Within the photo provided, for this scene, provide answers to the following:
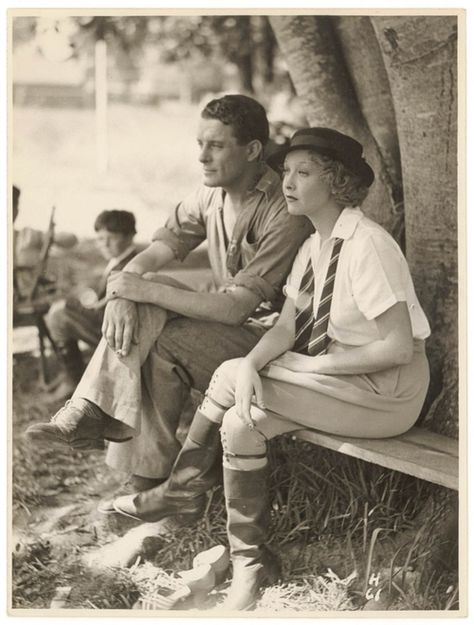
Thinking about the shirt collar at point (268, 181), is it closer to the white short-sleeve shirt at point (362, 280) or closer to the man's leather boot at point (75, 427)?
the white short-sleeve shirt at point (362, 280)

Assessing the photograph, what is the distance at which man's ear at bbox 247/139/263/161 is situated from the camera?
4.63 meters

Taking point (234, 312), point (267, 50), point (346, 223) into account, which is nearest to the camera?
point (346, 223)

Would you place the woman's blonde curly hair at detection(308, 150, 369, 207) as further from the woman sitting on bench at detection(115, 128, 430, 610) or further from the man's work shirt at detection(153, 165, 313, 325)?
the man's work shirt at detection(153, 165, 313, 325)

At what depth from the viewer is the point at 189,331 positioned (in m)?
4.52

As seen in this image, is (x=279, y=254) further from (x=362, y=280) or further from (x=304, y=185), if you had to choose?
(x=362, y=280)

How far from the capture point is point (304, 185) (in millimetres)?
4434

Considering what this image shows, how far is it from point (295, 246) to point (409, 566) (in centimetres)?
149

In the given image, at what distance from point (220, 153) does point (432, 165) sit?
3.13 feet

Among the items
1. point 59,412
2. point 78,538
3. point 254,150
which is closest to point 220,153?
point 254,150

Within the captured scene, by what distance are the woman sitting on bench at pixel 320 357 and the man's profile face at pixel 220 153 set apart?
0.20 meters

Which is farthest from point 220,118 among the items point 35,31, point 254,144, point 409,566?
point 409,566

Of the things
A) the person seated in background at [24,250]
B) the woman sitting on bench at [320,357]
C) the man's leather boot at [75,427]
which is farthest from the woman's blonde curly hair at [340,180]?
the man's leather boot at [75,427]

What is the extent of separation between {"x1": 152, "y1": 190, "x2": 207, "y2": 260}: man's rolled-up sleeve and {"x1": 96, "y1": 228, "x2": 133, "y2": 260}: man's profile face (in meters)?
0.14

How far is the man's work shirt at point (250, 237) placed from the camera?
15.0 ft
